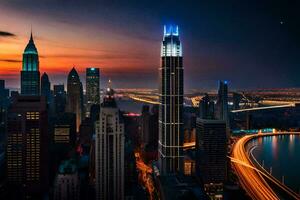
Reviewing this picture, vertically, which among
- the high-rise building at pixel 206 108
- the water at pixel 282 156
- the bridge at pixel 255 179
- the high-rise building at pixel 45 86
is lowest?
the bridge at pixel 255 179

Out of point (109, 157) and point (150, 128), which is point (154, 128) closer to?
point (150, 128)

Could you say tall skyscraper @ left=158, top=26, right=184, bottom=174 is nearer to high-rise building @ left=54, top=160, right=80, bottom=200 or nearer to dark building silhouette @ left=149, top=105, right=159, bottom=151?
dark building silhouette @ left=149, top=105, right=159, bottom=151

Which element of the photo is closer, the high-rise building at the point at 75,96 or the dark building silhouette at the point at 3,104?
the dark building silhouette at the point at 3,104

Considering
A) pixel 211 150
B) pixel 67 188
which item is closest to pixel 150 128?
pixel 211 150

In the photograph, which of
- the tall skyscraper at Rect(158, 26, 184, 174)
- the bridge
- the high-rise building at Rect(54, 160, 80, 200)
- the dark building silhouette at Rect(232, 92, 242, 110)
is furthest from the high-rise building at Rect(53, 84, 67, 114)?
the high-rise building at Rect(54, 160, 80, 200)

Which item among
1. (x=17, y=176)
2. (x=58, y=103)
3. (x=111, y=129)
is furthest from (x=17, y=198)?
(x=58, y=103)

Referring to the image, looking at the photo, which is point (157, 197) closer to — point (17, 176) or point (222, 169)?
point (222, 169)

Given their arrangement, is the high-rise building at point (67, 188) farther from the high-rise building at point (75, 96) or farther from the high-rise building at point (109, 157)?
the high-rise building at point (75, 96)

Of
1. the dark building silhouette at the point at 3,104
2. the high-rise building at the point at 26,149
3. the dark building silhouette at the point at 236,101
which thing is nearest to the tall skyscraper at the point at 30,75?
the dark building silhouette at the point at 3,104

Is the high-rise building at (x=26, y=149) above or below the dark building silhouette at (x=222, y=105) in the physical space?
below
